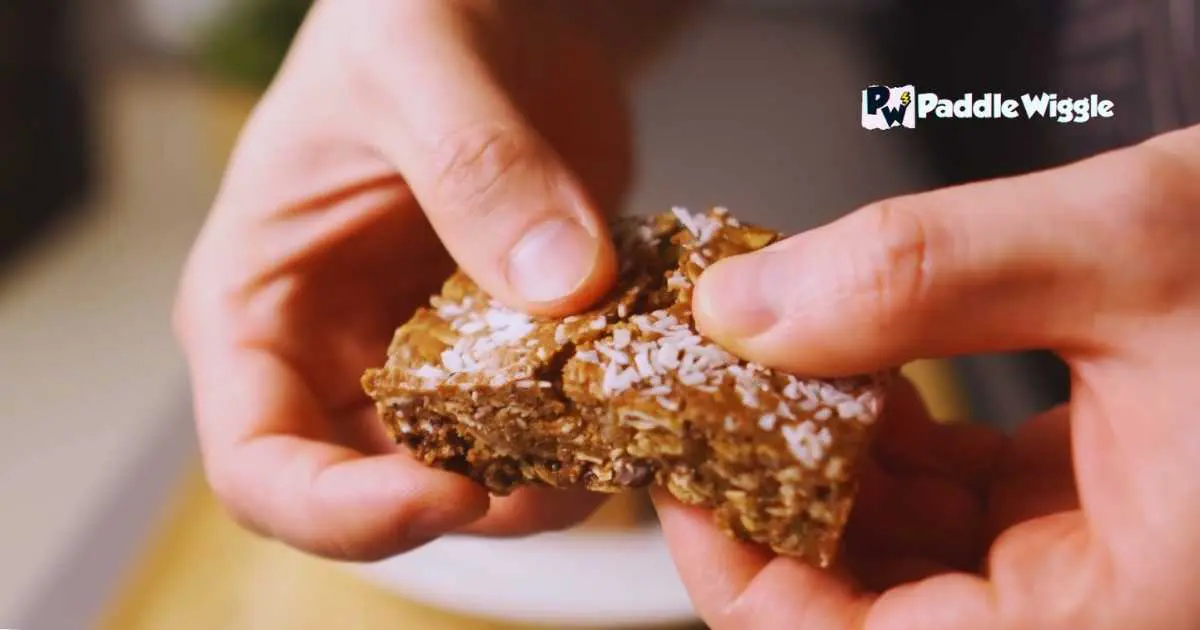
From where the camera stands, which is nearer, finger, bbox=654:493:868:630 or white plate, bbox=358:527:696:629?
finger, bbox=654:493:868:630

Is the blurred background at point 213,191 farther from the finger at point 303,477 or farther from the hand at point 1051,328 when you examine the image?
the hand at point 1051,328

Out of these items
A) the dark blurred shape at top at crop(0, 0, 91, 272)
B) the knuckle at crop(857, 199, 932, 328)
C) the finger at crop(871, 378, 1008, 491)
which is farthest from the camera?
the dark blurred shape at top at crop(0, 0, 91, 272)

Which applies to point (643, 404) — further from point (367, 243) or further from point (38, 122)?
point (38, 122)

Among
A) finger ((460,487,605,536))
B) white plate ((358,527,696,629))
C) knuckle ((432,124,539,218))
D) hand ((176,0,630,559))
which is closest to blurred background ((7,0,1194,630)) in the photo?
white plate ((358,527,696,629))

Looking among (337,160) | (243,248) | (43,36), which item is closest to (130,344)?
(43,36)

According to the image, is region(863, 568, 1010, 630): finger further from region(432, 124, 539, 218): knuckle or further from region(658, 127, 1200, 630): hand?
region(432, 124, 539, 218): knuckle
